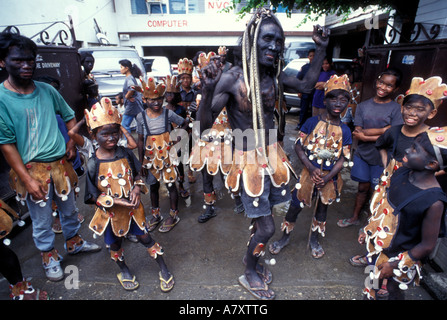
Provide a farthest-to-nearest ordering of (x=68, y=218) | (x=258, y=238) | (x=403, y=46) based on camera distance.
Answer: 1. (x=403, y=46)
2. (x=68, y=218)
3. (x=258, y=238)

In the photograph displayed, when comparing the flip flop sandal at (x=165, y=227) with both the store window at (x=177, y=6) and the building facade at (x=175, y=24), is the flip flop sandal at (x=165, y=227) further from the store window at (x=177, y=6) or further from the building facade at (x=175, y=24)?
the store window at (x=177, y=6)

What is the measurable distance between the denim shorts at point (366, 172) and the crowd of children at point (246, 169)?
1 centimetres

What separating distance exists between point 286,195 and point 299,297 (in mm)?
1022

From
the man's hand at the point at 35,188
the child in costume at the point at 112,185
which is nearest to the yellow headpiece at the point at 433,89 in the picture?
the child in costume at the point at 112,185

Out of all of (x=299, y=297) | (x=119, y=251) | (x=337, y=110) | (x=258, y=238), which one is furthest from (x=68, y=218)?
(x=337, y=110)

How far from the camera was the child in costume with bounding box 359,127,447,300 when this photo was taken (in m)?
1.71

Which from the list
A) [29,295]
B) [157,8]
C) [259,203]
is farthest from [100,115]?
[157,8]

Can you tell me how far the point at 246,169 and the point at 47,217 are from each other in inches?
84.1

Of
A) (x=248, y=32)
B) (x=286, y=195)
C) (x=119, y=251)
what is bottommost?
(x=119, y=251)

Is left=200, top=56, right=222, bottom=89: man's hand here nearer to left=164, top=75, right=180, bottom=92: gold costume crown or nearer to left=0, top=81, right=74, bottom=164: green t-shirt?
left=0, top=81, right=74, bottom=164: green t-shirt

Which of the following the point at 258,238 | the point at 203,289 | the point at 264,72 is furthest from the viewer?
the point at 203,289

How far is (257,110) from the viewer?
81.2 inches

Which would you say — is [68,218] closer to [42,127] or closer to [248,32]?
[42,127]

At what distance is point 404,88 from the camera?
13.5ft
